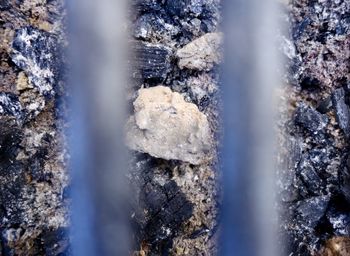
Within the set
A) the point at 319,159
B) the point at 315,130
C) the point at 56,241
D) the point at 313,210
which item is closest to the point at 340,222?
the point at 313,210

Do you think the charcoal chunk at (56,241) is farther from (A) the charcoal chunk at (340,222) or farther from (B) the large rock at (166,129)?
(A) the charcoal chunk at (340,222)

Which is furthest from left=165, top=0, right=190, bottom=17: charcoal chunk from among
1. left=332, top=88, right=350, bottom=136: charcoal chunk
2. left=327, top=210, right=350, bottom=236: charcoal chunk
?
left=327, top=210, right=350, bottom=236: charcoal chunk

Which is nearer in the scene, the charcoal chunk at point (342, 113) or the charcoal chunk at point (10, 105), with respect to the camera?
the charcoal chunk at point (10, 105)

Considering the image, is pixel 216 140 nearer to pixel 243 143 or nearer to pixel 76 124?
pixel 243 143

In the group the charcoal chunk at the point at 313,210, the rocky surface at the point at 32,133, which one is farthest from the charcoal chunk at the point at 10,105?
the charcoal chunk at the point at 313,210

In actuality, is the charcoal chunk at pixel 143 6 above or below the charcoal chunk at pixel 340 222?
above

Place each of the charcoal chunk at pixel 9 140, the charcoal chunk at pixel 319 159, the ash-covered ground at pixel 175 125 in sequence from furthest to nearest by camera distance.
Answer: the charcoal chunk at pixel 319 159
the ash-covered ground at pixel 175 125
the charcoal chunk at pixel 9 140
